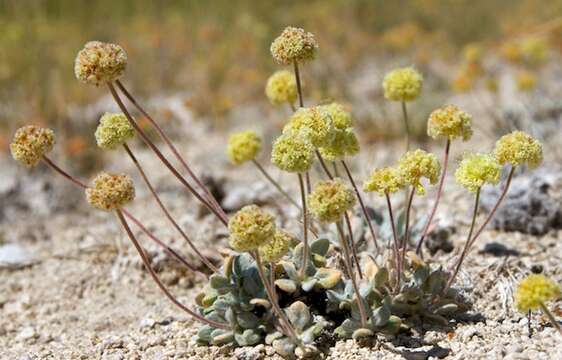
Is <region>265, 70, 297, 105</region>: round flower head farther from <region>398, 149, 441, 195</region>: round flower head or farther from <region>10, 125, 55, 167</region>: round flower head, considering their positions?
<region>10, 125, 55, 167</region>: round flower head

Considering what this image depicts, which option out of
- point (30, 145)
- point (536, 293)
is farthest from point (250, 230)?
point (30, 145)

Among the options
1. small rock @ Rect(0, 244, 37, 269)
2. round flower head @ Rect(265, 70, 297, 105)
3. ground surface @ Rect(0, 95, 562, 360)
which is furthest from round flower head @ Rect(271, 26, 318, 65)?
small rock @ Rect(0, 244, 37, 269)

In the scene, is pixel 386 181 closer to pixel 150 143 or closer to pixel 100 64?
pixel 150 143

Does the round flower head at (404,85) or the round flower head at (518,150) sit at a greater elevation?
the round flower head at (404,85)

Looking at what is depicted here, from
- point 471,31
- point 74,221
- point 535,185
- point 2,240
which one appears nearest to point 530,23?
point 471,31

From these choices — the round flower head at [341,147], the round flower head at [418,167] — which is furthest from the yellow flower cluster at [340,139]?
the round flower head at [418,167]

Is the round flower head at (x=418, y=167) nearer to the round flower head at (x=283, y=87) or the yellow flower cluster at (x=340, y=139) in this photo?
the yellow flower cluster at (x=340, y=139)
